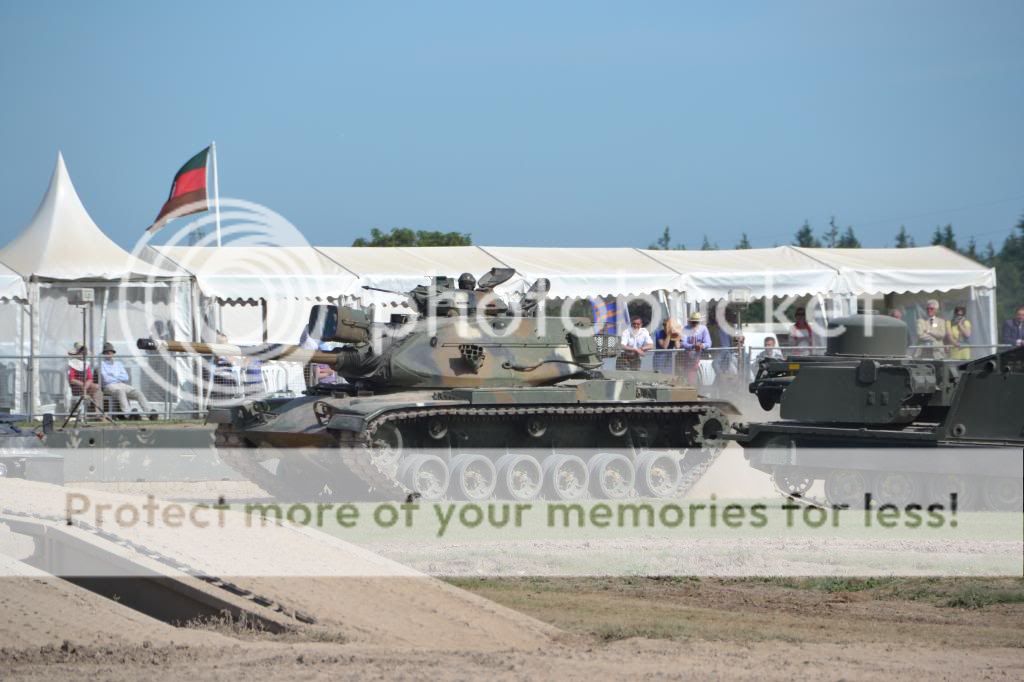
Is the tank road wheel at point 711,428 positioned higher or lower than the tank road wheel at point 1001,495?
higher

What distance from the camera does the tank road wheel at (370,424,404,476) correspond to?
14.5m

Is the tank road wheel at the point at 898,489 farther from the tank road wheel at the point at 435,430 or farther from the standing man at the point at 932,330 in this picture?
the standing man at the point at 932,330

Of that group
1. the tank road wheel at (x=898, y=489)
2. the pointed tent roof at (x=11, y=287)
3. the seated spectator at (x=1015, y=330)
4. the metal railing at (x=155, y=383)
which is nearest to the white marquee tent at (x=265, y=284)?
the metal railing at (x=155, y=383)

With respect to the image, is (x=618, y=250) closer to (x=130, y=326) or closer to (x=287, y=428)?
(x=130, y=326)

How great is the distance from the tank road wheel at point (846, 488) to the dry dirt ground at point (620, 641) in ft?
13.3

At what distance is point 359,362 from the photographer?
15969 mm

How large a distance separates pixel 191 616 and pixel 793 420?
8.47m

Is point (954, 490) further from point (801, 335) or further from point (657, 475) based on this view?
point (801, 335)

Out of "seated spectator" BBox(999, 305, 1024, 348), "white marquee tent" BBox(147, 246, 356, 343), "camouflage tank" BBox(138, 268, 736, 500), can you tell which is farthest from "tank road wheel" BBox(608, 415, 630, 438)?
"white marquee tent" BBox(147, 246, 356, 343)

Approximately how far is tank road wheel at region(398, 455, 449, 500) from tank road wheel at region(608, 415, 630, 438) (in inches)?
89.3

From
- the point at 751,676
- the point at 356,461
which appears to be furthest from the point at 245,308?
the point at 751,676

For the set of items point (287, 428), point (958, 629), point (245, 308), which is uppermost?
point (245, 308)

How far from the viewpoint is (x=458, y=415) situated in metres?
15.4

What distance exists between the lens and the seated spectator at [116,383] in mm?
21270
